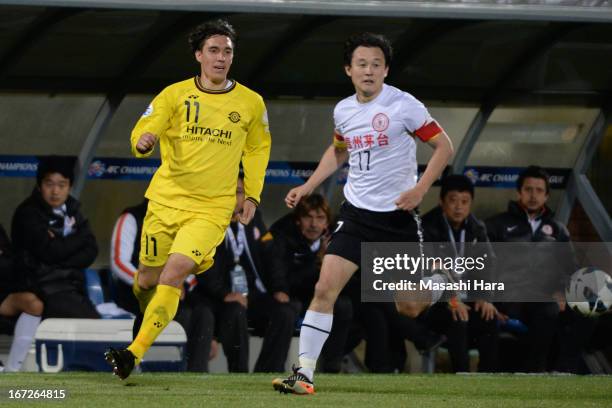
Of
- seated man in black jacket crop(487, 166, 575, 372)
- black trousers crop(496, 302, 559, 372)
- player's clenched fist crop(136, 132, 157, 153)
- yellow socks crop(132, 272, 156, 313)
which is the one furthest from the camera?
seated man in black jacket crop(487, 166, 575, 372)

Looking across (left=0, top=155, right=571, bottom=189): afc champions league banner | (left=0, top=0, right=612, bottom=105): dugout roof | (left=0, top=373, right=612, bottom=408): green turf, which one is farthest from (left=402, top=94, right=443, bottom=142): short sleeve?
(left=0, top=155, right=571, bottom=189): afc champions league banner

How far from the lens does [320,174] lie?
746 cm

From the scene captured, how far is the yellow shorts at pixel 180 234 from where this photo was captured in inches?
298

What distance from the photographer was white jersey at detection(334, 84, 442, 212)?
733cm

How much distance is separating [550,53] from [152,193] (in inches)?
179

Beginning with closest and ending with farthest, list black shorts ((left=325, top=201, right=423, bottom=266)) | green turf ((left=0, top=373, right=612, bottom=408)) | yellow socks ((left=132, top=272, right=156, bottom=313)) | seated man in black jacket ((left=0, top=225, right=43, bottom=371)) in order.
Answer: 1. green turf ((left=0, top=373, right=612, bottom=408))
2. black shorts ((left=325, top=201, right=423, bottom=266))
3. yellow socks ((left=132, top=272, right=156, bottom=313))
4. seated man in black jacket ((left=0, top=225, right=43, bottom=371))

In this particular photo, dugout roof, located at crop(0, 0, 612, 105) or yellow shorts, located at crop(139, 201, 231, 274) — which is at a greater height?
dugout roof, located at crop(0, 0, 612, 105)

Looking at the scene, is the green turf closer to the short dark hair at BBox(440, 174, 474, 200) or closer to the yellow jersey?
the yellow jersey

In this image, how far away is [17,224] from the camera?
9781mm

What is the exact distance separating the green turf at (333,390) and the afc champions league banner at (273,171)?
2.87m

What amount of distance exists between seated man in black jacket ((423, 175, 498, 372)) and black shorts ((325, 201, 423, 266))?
9.13 ft

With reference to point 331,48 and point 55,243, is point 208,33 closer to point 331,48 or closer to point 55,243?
point 55,243

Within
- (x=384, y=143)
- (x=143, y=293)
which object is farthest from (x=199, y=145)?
(x=384, y=143)

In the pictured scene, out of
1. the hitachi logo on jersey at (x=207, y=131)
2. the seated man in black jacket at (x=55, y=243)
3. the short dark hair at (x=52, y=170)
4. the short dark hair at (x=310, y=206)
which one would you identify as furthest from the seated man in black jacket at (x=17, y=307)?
the hitachi logo on jersey at (x=207, y=131)
